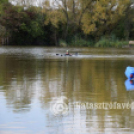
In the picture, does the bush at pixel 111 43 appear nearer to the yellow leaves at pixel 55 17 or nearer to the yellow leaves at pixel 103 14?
the yellow leaves at pixel 103 14

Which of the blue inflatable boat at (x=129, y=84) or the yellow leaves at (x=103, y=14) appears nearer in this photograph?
the blue inflatable boat at (x=129, y=84)

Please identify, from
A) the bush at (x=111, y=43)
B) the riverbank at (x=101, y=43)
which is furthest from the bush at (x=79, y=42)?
the bush at (x=111, y=43)

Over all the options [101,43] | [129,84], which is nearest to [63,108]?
[129,84]

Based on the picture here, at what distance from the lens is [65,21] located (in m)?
71.1

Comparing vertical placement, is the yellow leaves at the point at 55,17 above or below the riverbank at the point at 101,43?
above

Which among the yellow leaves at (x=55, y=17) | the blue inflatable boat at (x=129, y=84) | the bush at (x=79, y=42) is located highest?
the yellow leaves at (x=55, y=17)

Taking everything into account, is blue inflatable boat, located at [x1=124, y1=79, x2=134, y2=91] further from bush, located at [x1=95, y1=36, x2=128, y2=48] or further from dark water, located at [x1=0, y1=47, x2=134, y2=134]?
bush, located at [x1=95, y1=36, x2=128, y2=48]

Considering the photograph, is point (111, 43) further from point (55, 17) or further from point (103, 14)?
point (55, 17)

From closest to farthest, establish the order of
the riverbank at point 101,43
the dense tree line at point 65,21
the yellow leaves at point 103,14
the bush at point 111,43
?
1. the bush at point 111,43
2. the riverbank at point 101,43
3. the yellow leaves at point 103,14
4. the dense tree line at point 65,21

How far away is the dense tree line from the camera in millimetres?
65125

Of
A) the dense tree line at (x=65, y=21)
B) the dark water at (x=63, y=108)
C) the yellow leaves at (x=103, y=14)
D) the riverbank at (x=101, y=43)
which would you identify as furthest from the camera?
the dense tree line at (x=65, y=21)

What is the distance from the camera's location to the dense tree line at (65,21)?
214 ft

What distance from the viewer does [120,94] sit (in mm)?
10906

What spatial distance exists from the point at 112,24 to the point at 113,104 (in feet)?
196
